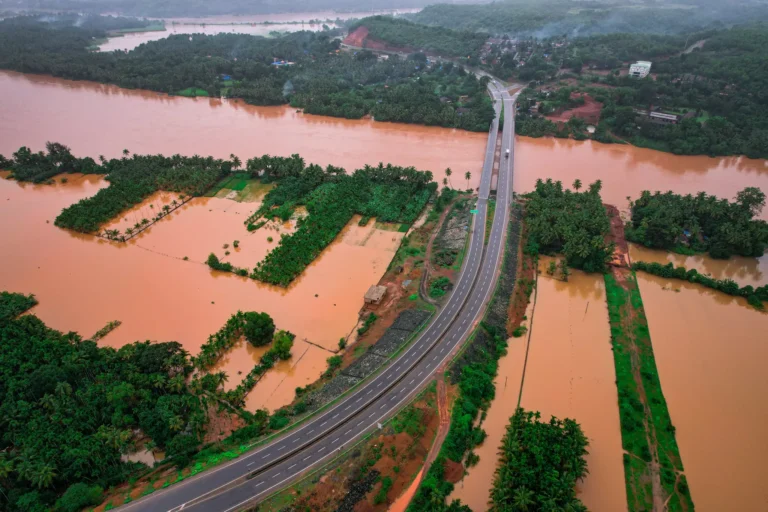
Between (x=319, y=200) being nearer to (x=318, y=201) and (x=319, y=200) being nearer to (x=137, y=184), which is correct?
(x=318, y=201)

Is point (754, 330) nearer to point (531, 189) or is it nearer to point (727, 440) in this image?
point (727, 440)

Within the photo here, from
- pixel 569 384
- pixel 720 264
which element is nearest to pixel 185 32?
pixel 720 264

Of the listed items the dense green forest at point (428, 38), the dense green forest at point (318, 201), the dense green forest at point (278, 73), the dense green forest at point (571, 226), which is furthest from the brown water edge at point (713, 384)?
the dense green forest at point (428, 38)

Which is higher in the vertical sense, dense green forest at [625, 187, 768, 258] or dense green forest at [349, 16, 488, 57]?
dense green forest at [349, 16, 488, 57]

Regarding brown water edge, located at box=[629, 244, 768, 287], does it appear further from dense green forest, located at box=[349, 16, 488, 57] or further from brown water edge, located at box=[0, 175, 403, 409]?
dense green forest, located at box=[349, 16, 488, 57]


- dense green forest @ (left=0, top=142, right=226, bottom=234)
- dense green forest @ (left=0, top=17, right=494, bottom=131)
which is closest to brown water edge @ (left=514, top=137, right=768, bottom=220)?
dense green forest @ (left=0, top=17, right=494, bottom=131)

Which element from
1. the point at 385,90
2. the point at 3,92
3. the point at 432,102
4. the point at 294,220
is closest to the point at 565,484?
the point at 294,220
